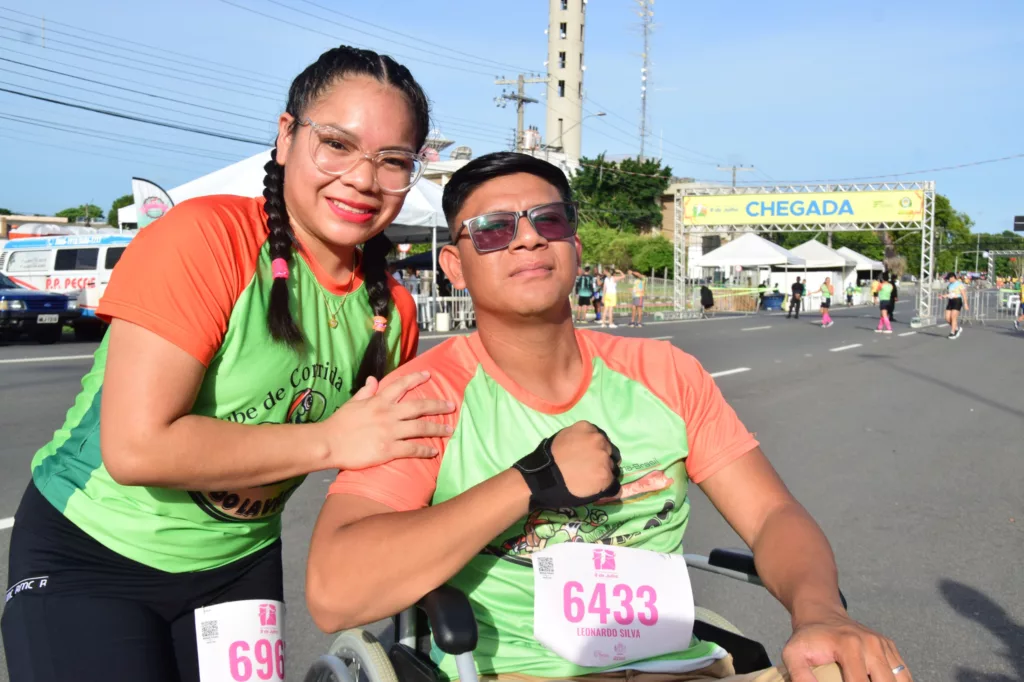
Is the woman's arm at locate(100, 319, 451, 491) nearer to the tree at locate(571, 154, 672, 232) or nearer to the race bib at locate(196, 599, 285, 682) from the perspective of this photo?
the race bib at locate(196, 599, 285, 682)

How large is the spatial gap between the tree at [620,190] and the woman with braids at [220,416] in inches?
2631

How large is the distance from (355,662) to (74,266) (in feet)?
64.3

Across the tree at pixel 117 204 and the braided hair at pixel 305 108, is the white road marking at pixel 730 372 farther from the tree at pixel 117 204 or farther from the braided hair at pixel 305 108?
the tree at pixel 117 204

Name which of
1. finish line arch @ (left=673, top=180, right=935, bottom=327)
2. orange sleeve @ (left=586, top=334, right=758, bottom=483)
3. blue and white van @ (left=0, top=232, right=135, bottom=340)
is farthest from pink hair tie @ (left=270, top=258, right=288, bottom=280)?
finish line arch @ (left=673, top=180, right=935, bottom=327)

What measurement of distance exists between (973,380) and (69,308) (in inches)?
649

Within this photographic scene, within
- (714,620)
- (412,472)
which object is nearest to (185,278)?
(412,472)

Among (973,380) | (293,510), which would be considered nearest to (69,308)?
(293,510)

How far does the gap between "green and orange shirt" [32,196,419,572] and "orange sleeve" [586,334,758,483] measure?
32.0 inches

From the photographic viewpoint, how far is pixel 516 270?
244cm

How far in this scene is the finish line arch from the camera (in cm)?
3284

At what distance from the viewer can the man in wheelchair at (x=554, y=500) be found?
1.86 metres

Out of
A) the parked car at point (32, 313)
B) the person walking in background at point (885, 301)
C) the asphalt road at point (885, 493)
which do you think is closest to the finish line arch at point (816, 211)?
the person walking in background at point (885, 301)

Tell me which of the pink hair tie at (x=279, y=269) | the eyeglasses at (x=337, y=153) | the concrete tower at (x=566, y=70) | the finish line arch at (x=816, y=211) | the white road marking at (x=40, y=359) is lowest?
the white road marking at (x=40, y=359)

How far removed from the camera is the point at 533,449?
2211 mm
